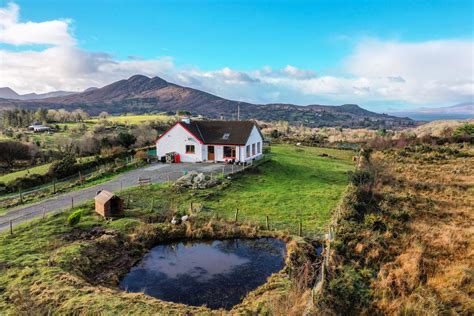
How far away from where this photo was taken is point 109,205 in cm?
1803

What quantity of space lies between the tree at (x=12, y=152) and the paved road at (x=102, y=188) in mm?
19411

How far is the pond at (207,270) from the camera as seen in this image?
11.3 metres

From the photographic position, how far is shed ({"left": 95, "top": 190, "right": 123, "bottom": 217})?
58.9ft

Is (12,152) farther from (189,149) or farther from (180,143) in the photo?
(189,149)

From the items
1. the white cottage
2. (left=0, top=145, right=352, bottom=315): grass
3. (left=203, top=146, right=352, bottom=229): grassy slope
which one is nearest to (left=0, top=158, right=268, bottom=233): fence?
(left=0, top=145, right=352, bottom=315): grass

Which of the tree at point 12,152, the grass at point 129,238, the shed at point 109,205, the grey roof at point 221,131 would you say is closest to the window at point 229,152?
the grey roof at point 221,131

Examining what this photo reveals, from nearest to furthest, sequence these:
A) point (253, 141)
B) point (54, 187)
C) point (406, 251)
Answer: point (406, 251), point (54, 187), point (253, 141)

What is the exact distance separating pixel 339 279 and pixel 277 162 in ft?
84.0

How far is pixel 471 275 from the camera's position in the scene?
10.6 meters

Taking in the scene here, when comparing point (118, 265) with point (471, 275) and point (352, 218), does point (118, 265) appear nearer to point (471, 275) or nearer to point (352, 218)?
point (352, 218)

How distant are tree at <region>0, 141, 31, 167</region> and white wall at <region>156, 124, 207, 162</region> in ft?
62.1

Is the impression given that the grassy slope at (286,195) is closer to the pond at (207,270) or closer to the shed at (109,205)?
the pond at (207,270)

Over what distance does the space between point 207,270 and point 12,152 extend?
37451mm

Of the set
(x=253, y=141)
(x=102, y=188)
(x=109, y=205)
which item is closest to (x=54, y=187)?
(x=102, y=188)
